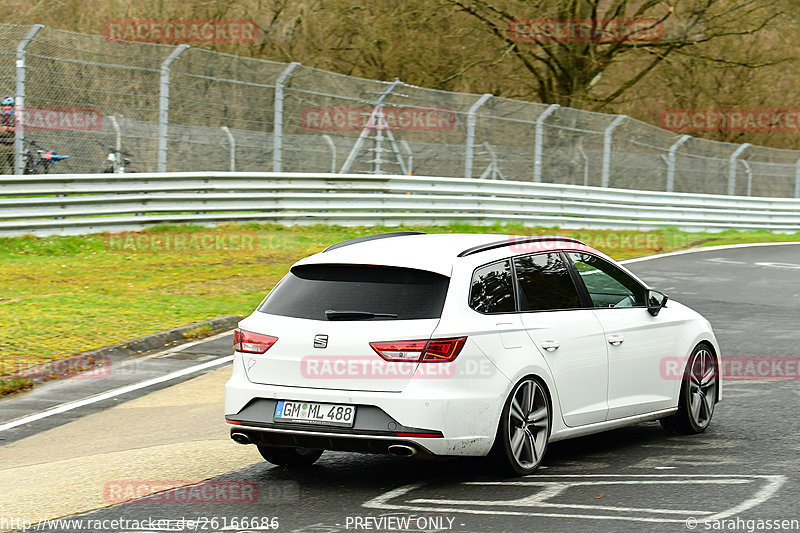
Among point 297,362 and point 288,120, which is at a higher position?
point 288,120

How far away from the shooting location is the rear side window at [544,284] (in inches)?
282

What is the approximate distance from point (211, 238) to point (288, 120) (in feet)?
10.7

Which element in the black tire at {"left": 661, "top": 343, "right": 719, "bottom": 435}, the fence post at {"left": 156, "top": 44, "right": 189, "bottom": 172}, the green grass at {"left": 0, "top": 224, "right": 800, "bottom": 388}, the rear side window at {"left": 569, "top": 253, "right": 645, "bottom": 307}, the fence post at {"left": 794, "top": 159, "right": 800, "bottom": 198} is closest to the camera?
the rear side window at {"left": 569, "top": 253, "right": 645, "bottom": 307}

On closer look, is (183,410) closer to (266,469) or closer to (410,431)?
(266,469)

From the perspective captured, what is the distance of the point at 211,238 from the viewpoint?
65.4ft

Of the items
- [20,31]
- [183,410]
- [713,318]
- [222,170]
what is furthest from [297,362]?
[222,170]

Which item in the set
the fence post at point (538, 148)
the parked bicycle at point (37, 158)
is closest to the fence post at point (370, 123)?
the fence post at point (538, 148)

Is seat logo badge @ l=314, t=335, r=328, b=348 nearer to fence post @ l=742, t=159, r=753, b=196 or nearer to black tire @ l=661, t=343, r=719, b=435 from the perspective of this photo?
black tire @ l=661, t=343, r=719, b=435

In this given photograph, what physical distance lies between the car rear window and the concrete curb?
13.1ft

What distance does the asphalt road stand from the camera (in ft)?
19.2

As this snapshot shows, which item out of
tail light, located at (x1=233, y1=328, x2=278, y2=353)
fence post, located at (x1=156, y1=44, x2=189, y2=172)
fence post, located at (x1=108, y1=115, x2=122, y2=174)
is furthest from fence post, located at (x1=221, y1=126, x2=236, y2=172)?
tail light, located at (x1=233, y1=328, x2=278, y2=353)

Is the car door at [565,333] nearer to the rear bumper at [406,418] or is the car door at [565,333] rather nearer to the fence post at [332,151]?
the rear bumper at [406,418]

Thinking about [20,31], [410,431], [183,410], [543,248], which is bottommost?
[183,410]

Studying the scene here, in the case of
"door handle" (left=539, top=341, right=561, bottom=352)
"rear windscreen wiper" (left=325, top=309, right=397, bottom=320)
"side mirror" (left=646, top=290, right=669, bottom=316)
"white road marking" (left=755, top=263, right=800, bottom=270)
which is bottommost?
"white road marking" (left=755, top=263, right=800, bottom=270)
